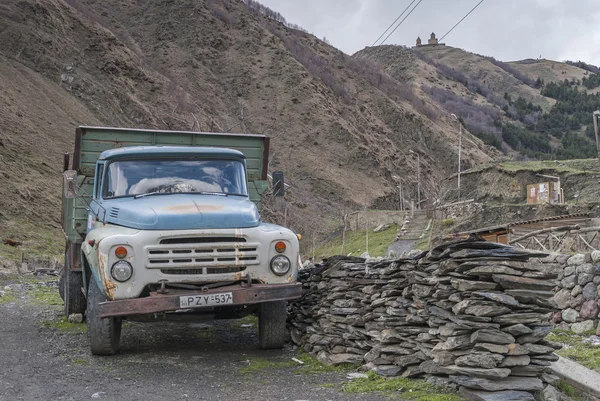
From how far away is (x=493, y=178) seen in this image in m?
46.8

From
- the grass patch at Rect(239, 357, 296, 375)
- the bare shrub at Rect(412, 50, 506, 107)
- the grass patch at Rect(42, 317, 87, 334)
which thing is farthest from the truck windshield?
the bare shrub at Rect(412, 50, 506, 107)

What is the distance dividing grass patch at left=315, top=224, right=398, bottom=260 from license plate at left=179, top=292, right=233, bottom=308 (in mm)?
24151

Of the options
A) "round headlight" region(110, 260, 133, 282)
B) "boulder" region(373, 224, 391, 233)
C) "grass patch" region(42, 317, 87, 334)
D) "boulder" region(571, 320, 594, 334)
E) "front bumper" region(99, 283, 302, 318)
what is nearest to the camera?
"front bumper" region(99, 283, 302, 318)

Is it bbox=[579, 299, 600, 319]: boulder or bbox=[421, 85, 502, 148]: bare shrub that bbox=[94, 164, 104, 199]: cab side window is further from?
bbox=[421, 85, 502, 148]: bare shrub

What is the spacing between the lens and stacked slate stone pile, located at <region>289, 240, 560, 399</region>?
610 cm

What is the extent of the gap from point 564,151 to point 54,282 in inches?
3055

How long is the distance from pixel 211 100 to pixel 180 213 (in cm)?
4962

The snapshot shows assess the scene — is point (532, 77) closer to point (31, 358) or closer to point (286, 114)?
point (286, 114)

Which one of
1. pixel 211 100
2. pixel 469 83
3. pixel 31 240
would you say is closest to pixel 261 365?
pixel 31 240

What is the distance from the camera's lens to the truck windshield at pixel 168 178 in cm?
909

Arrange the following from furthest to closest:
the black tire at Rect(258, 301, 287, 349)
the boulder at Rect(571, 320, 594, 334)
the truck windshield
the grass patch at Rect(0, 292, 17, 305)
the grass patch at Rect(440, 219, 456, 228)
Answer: the grass patch at Rect(440, 219, 456, 228), the grass patch at Rect(0, 292, 17, 305), the boulder at Rect(571, 320, 594, 334), the truck windshield, the black tire at Rect(258, 301, 287, 349)

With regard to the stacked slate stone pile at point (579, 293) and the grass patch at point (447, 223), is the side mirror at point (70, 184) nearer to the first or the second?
the stacked slate stone pile at point (579, 293)

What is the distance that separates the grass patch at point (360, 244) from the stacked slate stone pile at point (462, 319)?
24.0m

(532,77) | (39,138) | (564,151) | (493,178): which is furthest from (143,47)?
(532,77)
